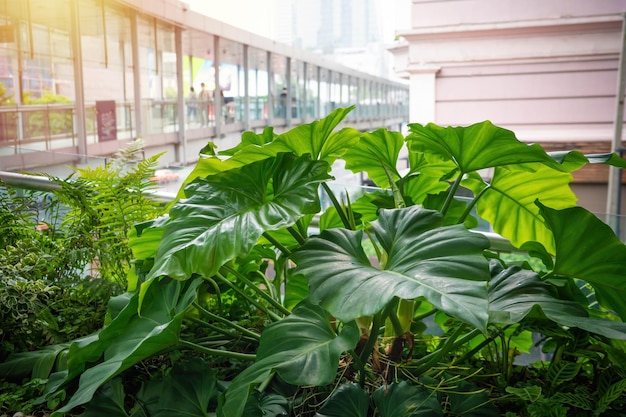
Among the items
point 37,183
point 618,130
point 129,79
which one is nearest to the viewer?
point 37,183

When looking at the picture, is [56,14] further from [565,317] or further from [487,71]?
[565,317]

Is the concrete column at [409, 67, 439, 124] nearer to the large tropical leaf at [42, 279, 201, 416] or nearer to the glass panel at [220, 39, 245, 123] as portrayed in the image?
the large tropical leaf at [42, 279, 201, 416]

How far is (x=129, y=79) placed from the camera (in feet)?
39.2

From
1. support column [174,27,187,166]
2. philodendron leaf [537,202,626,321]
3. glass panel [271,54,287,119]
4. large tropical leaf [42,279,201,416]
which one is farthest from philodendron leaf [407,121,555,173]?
glass panel [271,54,287,119]

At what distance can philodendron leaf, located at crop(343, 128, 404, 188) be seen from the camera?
1520 millimetres

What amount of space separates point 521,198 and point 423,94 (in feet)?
21.6

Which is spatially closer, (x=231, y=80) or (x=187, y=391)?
(x=187, y=391)

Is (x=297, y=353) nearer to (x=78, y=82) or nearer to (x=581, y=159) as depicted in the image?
(x=581, y=159)

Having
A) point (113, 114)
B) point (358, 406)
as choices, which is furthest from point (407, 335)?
point (113, 114)

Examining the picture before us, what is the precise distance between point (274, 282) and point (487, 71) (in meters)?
6.74

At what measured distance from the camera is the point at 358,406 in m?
→ 1.16

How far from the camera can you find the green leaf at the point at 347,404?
116 cm

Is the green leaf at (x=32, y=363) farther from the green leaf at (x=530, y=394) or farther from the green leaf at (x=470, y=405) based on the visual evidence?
the green leaf at (x=530, y=394)

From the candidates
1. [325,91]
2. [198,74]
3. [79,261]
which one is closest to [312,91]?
[325,91]
